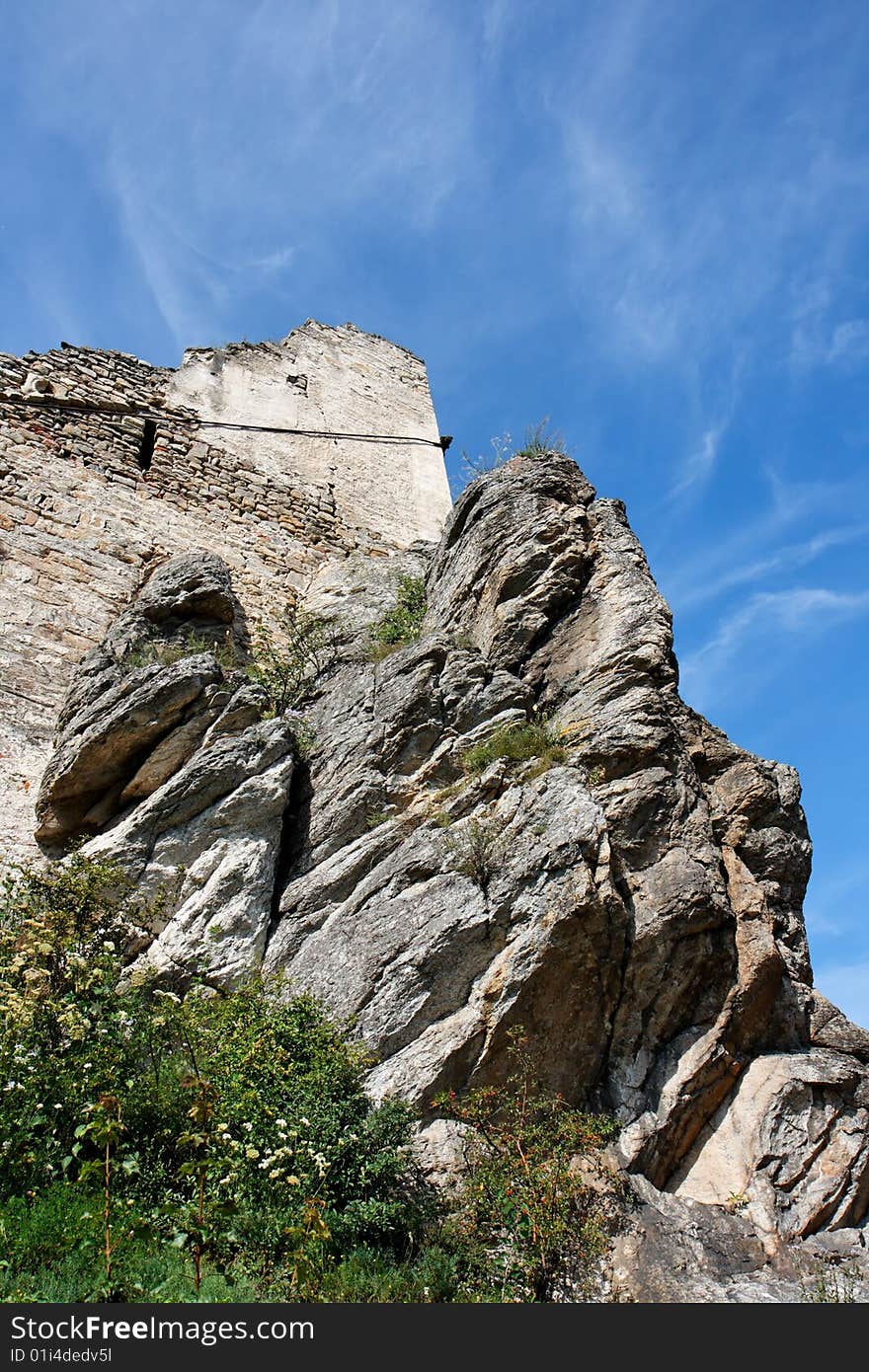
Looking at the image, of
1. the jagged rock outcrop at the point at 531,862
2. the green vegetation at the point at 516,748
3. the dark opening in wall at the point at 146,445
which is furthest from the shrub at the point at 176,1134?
the dark opening in wall at the point at 146,445

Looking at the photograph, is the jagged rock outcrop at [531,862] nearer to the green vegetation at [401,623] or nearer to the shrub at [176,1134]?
the green vegetation at [401,623]

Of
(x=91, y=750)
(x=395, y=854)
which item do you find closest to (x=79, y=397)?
(x=91, y=750)

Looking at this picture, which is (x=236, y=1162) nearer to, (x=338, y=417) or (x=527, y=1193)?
(x=527, y=1193)

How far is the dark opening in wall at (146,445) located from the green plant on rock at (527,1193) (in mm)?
8246

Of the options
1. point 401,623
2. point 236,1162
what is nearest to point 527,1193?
point 236,1162

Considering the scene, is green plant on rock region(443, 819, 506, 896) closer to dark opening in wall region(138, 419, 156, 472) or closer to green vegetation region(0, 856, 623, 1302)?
green vegetation region(0, 856, 623, 1302)

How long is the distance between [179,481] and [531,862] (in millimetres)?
7220

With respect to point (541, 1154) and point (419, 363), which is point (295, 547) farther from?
point (541, 1154)

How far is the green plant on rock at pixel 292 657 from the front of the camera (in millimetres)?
8633

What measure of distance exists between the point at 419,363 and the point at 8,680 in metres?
9.79

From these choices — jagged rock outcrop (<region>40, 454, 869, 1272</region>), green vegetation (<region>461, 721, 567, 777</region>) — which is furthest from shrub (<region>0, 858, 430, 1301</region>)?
green vegetation (<region>461, 721, 567, 777</region>)

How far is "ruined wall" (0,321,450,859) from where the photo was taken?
8820mm

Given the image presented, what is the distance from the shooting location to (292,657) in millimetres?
9328

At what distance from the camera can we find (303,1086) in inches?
204
